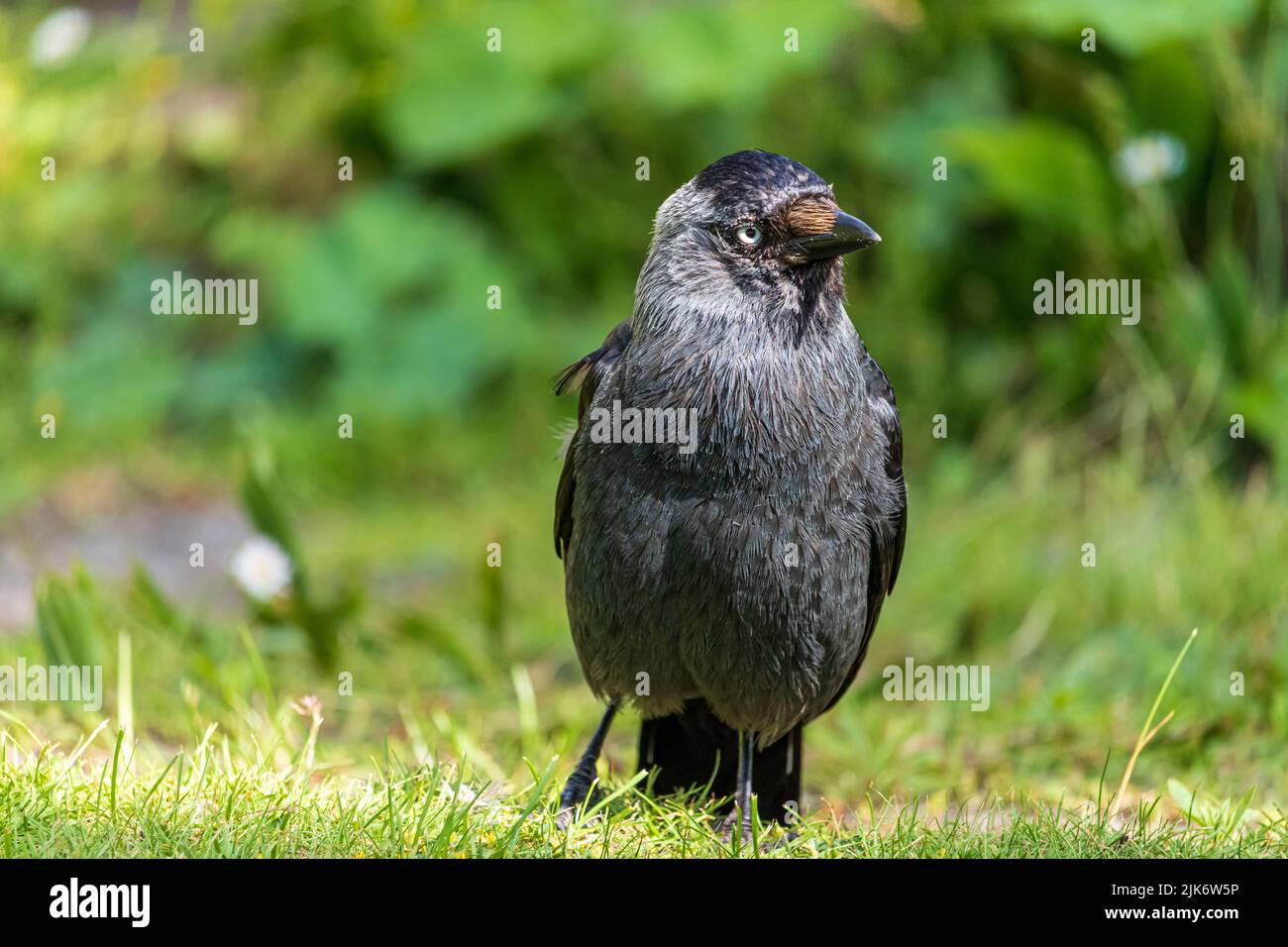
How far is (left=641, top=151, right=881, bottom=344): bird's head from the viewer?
3.78 meters

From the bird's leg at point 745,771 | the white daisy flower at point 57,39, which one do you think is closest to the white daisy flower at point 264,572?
the bird's leg at point 745,771

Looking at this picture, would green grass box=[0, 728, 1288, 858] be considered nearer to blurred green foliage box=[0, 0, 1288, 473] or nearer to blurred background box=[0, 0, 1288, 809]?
blurred background box=[0, 0, 1288, 809]

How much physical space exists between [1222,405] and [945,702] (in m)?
2.10

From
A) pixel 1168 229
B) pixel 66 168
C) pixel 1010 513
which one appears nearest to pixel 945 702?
pixel 1010 513

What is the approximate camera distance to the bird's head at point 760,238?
378 centimetres

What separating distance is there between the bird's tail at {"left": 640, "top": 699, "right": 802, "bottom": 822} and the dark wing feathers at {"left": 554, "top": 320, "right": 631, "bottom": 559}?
1.93 ft

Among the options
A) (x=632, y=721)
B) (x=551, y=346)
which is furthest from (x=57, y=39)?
(x=632, y=721)

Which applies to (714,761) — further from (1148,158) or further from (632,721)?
(1148,158)

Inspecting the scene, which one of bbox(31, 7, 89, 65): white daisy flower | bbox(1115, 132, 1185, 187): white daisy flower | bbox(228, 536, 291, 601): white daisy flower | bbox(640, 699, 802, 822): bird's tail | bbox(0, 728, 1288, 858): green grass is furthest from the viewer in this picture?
bbox(31, 7, 89, 65): white daisy flower

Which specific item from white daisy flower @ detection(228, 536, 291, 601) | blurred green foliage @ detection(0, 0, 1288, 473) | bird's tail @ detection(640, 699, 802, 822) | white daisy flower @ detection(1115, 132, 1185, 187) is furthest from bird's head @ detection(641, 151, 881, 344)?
white daisy flower @ detection(1115, 132, 1185, 187)

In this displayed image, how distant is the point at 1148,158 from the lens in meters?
6.74

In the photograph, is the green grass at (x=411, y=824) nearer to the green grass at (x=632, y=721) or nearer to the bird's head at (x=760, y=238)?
the green grass at (x=632, y=721)

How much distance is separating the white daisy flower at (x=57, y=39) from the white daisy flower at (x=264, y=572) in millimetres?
4698
